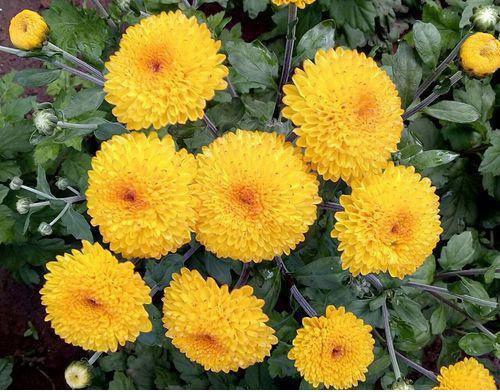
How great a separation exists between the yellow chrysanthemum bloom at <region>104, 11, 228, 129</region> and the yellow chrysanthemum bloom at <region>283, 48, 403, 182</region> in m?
0.23

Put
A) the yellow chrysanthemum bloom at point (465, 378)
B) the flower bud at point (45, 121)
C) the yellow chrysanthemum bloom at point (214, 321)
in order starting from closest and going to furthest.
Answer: the yellow chrysanthemum bloom at point (214, 321) → the flower bud at point (45, 121) → the yellow chrysanthemum bloom at point (465, 378)

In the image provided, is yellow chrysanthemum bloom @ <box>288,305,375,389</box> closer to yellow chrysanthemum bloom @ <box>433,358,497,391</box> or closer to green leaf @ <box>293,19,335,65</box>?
yellow chrysanthemum bloom @ <box>433,358,497,391</box>

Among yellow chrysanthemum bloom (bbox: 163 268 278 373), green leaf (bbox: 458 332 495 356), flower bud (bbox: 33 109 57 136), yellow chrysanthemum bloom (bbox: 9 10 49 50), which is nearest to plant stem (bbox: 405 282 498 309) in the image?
green leaf (bbox: 458 332 495 356)

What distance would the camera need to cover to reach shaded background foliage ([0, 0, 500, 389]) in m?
1.81

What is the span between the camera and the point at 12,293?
290cm

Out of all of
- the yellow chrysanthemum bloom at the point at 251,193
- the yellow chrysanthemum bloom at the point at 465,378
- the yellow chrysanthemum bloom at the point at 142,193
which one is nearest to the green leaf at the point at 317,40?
the yellow chrysanthemum bloom at the point at 251,193

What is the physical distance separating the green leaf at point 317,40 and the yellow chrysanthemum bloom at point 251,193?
44cm

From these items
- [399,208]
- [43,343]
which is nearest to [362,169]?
[399,208]

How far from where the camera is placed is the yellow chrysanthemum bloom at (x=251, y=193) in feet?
4.73

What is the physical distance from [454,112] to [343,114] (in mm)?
596

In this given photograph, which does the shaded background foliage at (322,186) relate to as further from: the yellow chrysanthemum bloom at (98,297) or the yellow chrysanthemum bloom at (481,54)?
the yellow chrysanthemum bloom at (98,297)

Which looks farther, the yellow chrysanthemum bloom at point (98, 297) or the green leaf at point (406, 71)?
the green leaf at point (406, 71)

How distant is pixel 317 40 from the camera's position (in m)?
1.78

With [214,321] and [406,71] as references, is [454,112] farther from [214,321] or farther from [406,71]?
[214,321]
